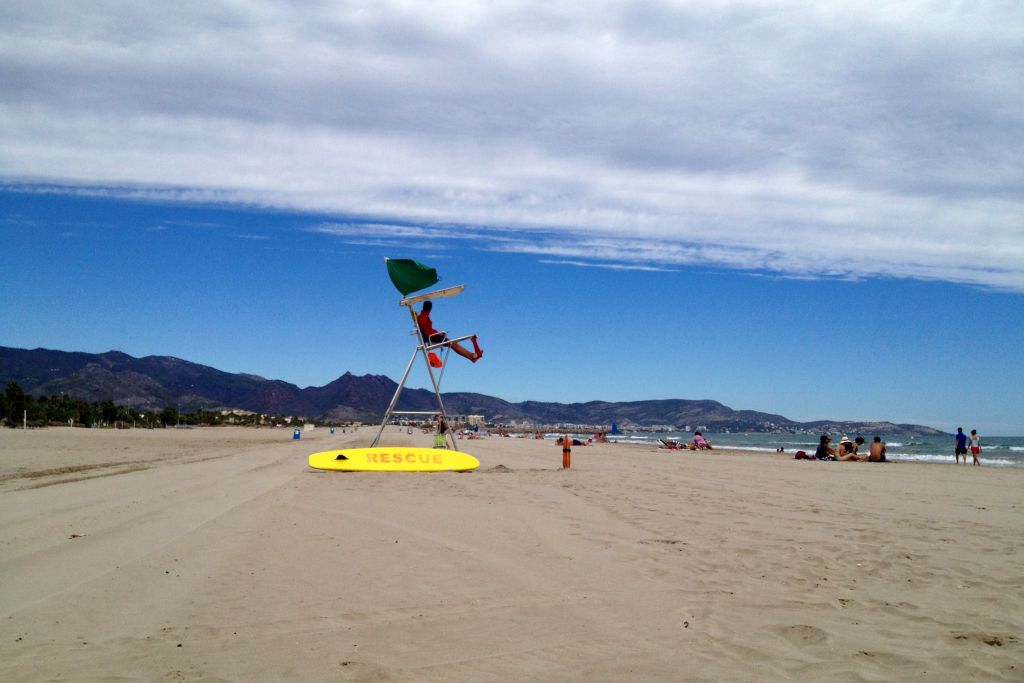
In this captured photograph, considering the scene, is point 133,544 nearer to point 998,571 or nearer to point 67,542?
point 67,542

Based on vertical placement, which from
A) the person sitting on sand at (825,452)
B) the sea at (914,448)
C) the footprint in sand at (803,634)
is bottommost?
the sea at (914,448)

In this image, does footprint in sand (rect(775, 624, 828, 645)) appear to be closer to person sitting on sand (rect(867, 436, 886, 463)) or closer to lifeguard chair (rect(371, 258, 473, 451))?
lifeguard chair (rect(371, 258, 473, 451))

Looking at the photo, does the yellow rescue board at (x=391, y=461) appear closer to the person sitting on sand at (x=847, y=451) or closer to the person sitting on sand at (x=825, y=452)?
the person sitting on sand at (x=847, y=451)

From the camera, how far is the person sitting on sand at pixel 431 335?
50.0 ft

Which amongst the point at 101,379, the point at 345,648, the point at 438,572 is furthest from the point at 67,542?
the point at 101,379

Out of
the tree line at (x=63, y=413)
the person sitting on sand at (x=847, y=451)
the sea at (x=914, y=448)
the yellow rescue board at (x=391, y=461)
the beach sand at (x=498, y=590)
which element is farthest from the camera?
the tree line at (x=63, y=413)

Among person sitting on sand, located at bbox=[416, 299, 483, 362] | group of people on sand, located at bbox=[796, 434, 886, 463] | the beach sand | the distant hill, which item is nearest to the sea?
group of people on sand, located at bbox=[796, 434, 886, 463]

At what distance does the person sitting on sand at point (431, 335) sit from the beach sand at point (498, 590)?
21.2 feet

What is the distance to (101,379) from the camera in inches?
6471

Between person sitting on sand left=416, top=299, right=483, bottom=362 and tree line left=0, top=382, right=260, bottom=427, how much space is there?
42.0 meters

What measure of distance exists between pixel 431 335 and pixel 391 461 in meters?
3.21

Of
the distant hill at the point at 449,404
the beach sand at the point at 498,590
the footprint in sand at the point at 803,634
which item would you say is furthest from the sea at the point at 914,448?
the distant hill at the point at 449,404

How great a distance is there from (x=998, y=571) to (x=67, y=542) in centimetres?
780

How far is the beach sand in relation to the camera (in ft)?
11.6
